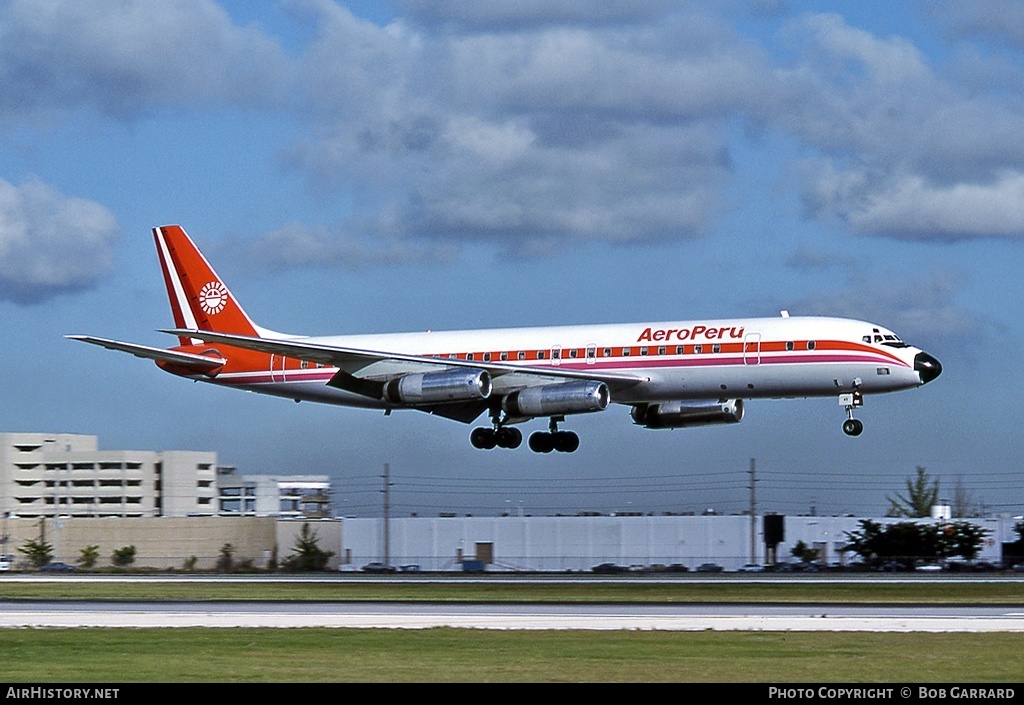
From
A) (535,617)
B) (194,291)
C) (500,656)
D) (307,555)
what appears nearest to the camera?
(500,656)

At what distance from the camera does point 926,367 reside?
186 ft

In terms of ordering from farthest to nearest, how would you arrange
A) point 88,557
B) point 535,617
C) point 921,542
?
point 88,557
point 921,542
point 535,617

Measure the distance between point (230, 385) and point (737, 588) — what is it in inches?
1051

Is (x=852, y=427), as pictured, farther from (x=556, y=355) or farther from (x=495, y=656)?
(x=495, y=656)

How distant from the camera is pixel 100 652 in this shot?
3059 centimetres

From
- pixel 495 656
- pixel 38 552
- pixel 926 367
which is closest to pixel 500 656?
pixel 495 656

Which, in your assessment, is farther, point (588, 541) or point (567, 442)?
point (588, 541)

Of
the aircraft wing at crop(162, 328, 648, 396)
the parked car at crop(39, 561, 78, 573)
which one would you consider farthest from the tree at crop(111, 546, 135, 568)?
the aircraft wing at crop(162, 328, 648, 396)

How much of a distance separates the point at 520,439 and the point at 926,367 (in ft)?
57.2

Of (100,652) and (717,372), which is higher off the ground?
(717,372)

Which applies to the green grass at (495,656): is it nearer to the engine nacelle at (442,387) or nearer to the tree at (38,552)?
the engine nacelle at (442,387)

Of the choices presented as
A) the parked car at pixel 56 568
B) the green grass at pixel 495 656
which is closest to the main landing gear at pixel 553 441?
the green grass at pixel 495 656
